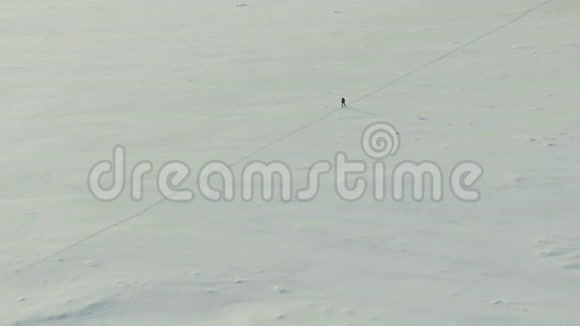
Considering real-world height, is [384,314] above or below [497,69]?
below

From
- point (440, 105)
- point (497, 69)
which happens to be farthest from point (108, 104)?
point (497, 69)

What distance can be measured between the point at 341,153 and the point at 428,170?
40cm

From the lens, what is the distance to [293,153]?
Result: 4254 mm

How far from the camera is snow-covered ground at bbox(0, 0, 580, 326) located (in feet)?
9.91

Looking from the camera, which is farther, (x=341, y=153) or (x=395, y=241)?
(x=341, y=153)

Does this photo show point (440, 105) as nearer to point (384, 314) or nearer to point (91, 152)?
point (91, 152)

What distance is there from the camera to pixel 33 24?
277 inches

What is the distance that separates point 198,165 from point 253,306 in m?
1.31

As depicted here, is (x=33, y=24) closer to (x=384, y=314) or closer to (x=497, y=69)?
(x=497, y=69)

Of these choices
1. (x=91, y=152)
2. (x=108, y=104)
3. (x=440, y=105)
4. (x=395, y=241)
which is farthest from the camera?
(x=108, y=104)

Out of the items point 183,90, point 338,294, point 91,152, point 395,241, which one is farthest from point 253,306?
point 183,90

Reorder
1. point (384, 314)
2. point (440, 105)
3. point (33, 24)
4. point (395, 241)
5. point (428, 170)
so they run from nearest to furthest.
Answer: point (384, 314) → point (395, 241) → point (428, 170) → point (440, 105) → point (33, 24)

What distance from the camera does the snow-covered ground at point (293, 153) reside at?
9.91ft

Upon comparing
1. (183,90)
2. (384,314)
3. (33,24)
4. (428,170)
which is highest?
(33,24)
